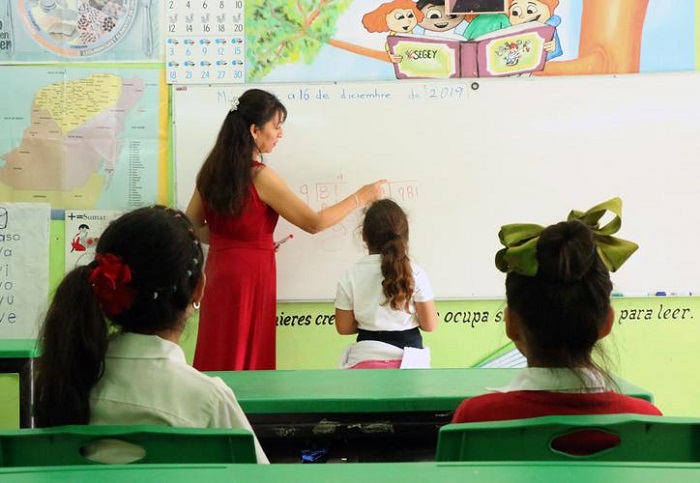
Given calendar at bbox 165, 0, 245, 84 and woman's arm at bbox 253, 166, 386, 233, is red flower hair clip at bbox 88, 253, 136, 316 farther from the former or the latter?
calendar at bbox 165, 0, 245, 84

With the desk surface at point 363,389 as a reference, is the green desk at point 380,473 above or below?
above

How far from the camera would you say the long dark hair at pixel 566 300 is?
5.49 feet

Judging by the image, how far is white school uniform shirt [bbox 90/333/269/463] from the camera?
1.61m

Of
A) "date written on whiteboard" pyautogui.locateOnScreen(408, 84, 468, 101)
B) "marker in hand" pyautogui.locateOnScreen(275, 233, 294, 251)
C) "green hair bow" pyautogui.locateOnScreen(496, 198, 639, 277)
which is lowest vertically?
"marker in hand" pyautogui.locateOnScreen(275, 233, 294, 251)

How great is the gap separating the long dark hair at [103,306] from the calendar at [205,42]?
7.74 feet

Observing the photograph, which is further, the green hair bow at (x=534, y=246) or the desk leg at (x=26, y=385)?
the desk leg at (x=26, y=385)

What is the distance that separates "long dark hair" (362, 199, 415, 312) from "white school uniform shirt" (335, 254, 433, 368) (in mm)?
31

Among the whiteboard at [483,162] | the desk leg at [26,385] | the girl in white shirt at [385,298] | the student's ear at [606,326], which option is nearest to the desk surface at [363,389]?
the student's ear at [606,326]

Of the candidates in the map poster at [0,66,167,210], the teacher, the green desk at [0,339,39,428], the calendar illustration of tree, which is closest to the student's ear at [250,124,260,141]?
the teacher

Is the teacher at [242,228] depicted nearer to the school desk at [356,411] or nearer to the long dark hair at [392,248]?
the long dark hair at [392,248]

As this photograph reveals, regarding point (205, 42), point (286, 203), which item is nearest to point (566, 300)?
point (286, 203)

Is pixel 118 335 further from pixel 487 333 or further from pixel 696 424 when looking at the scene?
pixel 487 333

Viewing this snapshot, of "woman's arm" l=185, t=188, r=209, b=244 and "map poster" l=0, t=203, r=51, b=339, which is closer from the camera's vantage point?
"woman's arm" l=185, t=188, r=209, b=244

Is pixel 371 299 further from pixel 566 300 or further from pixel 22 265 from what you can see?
pixel 22 265
